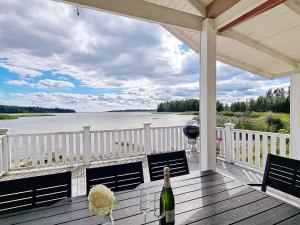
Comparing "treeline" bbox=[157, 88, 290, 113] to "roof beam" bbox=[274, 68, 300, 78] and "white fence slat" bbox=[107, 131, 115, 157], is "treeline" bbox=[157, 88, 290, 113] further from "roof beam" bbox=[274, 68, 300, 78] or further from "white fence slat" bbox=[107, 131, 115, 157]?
"white fence slat" bbox=[107, 131, 115, 157]

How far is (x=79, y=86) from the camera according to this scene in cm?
640

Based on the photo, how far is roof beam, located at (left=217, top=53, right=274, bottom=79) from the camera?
4.10m

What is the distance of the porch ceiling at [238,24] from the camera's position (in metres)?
2.21

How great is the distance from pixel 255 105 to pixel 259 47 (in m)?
2.23

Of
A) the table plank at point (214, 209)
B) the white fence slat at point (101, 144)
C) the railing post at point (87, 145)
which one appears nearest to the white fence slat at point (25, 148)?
the railing post at point (87, 145)

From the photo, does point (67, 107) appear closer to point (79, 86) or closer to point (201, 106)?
point (79, 86)

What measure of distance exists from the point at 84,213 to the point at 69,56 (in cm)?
550

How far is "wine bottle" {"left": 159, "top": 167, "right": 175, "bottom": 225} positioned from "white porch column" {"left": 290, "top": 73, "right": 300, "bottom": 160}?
3722mm

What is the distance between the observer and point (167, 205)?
102 cm

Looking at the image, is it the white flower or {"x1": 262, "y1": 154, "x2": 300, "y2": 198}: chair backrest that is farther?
{"x1": 262, "y1": 154, "x2": 300, "y2": 198}: chair backrest

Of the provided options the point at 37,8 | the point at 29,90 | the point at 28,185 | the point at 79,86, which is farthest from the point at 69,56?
the point at 28,185

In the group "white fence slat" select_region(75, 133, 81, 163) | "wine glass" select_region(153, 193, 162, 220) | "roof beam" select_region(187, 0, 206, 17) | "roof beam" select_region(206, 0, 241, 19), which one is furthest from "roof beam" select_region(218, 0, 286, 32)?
"white fence slat" select_region(75, 133, 81, 163)

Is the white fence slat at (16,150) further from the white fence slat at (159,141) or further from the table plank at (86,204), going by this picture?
the table plank at (86,204)

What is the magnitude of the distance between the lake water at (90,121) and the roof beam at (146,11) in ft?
9.82
